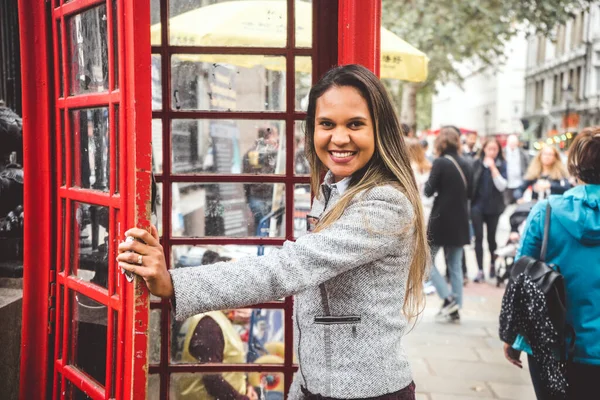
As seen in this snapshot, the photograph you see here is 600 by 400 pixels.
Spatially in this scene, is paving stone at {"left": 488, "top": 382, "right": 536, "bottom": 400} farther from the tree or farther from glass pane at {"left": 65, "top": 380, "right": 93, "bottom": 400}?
the tree

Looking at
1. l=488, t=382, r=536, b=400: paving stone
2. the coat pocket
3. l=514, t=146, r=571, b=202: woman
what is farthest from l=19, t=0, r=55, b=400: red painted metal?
l=514, t=146, r=571, b=202: woman

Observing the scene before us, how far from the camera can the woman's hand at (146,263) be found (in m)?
1.58

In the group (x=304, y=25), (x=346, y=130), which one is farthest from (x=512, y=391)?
(x=346, y=130)

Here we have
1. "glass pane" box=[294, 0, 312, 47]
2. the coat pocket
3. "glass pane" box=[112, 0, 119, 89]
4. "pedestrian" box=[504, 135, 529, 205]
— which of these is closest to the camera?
the coat pocket

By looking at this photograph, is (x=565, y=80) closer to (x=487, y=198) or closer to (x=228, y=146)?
(x=487, y=198)

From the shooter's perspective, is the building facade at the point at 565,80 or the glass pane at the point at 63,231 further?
the building facade at the point at 565,80

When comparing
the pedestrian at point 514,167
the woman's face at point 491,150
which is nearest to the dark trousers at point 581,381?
the woman's face at point 491,150

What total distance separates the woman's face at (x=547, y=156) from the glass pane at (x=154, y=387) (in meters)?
5.75

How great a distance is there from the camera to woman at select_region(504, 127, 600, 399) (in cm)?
273

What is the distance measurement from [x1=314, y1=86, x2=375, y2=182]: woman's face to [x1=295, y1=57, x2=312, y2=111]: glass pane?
3.70ft

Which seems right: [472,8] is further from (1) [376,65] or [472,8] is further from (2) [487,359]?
(1) [376,65]

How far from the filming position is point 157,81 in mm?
3121

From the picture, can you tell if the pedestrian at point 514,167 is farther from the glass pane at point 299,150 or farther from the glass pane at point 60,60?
the glass pane at point 60,60

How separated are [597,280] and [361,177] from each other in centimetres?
152
